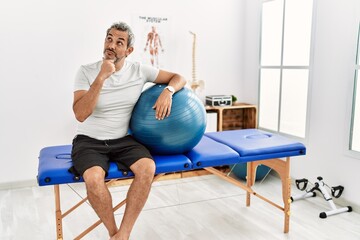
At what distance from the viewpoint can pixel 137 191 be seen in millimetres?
2029

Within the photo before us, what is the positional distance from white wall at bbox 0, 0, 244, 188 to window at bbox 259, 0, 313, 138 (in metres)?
0.99

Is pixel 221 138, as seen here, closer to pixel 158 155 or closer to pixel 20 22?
pixel 158 155

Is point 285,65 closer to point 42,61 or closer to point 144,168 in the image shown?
point 144,168

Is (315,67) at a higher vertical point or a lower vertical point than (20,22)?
lower

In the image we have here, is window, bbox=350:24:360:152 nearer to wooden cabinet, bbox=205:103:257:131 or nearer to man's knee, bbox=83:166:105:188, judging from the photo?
wooden cabinet, bbox=205:103:257:131

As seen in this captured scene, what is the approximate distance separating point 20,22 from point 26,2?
185mm

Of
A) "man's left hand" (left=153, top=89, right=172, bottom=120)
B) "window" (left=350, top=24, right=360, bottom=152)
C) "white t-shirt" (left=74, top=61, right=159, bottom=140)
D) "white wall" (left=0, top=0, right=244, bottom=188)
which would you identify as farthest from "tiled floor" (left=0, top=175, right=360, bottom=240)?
"man's left hand" (left=153, top=89, right=172, bottom=120)

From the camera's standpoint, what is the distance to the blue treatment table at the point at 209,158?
1972 mm

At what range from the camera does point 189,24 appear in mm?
3906

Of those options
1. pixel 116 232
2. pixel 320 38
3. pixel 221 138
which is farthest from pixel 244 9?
pixel 116 232

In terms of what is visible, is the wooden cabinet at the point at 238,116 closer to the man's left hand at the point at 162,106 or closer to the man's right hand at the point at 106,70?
the man's left hand at the point at 162,106

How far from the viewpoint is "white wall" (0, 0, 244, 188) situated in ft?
10.8

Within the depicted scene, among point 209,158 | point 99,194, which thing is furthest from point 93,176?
point 209,158

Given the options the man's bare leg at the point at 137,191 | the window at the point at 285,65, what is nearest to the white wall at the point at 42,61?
the window at the point at 285,65
